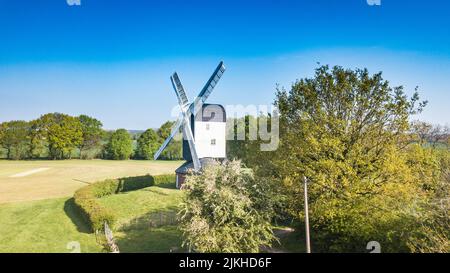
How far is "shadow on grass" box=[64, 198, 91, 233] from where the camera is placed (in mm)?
23288

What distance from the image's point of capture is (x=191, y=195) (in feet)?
53.3

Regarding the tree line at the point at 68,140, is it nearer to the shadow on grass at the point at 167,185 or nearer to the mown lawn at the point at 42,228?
the shadow on grass at the point at 167,185

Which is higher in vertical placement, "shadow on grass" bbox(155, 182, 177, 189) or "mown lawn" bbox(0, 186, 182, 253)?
"shadow on grass" bbox(155, 182, 177, 189)

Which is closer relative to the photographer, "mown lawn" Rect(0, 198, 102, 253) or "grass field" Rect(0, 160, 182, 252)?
"mown lawn" Rect(0, 198, 102, 253)

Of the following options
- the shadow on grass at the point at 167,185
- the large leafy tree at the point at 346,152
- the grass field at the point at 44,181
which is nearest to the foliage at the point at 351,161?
the large leafy tree at the point at 346,152

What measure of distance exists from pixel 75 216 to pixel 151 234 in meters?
8.92

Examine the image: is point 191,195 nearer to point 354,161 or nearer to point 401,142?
point 354,161

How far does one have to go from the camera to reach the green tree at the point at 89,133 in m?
76.6

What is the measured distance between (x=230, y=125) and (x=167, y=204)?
2745cm

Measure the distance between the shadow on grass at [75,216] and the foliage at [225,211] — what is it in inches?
469

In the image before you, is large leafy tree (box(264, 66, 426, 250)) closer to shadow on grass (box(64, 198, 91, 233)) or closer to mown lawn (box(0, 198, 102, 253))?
mown lawn (box(0, 198, 102, 253))

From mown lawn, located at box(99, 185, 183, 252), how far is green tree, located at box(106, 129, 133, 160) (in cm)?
4737

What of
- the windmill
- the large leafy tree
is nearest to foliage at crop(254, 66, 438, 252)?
the large leafy tree
